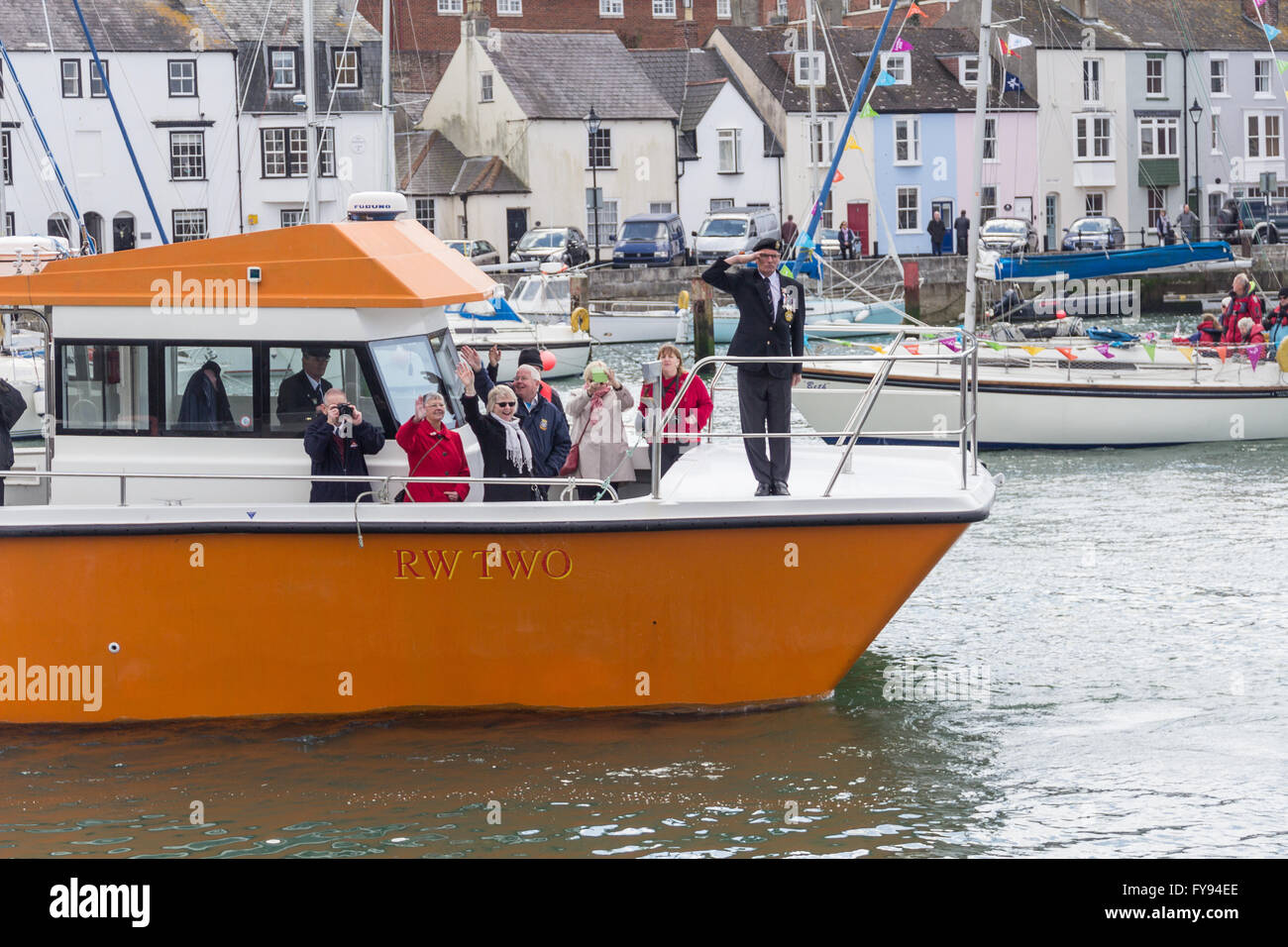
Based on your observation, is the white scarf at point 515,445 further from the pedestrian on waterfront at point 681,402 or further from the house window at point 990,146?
the house window at point 990,146

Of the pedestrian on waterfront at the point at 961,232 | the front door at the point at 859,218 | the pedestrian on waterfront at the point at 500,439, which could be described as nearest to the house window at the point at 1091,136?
the front door at the point at 859,218

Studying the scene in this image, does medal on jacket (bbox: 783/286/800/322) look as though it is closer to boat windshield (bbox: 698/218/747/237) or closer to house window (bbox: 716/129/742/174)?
boat windshield (bbox: 698/218/747/237)

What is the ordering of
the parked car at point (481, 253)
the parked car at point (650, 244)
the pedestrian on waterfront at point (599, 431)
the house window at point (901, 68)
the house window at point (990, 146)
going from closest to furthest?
the pedestrian on waterfront at point (599, 431), the parked car at point (650, 244), the parked car at point (481, 253), the house window at point (990, 146), the house window at point (901, 68)

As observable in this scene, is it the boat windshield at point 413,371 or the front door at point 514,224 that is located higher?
the front door at point 514,224

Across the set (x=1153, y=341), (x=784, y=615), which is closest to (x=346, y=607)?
(x=784, y=615)

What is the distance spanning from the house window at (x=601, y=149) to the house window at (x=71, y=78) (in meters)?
16.3

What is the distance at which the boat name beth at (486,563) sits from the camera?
30.3 ft

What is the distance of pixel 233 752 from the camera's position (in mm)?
9500

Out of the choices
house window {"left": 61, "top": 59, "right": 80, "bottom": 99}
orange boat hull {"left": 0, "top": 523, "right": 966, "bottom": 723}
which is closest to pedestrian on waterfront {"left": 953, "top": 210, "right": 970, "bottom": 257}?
house window {"left": 61, "top": 59, "right": 80, "bottom": 99}

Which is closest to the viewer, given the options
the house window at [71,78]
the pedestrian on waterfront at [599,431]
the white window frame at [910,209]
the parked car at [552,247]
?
the pedestrian on waterfront at [599,431]

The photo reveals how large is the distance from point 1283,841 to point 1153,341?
15766 millimetres

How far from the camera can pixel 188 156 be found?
5209 centimetres
